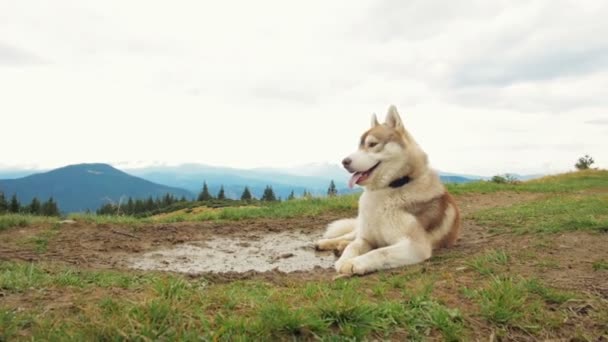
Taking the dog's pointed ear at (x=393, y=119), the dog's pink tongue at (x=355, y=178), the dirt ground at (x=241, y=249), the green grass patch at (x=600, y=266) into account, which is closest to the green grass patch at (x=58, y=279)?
the dirt ground at (x=241, y=249)

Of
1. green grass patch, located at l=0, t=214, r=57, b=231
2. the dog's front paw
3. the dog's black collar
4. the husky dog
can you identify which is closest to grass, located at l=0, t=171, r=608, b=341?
the dog's front paw

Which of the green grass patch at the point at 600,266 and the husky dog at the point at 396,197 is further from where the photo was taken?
the husky dog at the point at 396,197

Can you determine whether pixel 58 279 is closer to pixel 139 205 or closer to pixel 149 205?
pixel 149 205

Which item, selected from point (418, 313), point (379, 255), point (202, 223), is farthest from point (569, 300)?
point (202, 223)

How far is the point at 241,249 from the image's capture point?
6699 mm

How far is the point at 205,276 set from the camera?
4.55 metres

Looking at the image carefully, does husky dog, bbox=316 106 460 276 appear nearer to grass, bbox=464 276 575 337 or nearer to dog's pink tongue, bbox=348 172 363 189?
dog's pink tongue, bbox=348 172 363 189

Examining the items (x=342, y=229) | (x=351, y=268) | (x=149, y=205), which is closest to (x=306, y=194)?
(x=342, y=229)

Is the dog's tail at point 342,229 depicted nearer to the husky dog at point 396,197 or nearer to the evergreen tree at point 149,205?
the husky dog at point 396,197

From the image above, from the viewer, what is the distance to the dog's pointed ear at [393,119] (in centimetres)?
594

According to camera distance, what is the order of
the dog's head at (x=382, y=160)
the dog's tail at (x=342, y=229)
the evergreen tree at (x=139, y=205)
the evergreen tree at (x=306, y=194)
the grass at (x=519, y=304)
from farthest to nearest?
the evergreen tree at (x=139, y=205) → the evergreen tree at (x=306, y=194) → the dog's tail at (x=342, y=229) → the dog's head at (x=382, y=160) → the grass at (x=519, y=304)

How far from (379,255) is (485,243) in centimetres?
203

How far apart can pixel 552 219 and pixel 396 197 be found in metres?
3.64

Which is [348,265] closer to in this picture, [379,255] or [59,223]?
[379,255]
